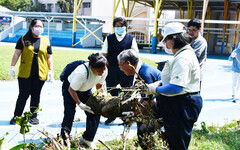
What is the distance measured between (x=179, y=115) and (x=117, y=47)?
8.71 feet

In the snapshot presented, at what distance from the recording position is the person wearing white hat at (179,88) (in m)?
2.40

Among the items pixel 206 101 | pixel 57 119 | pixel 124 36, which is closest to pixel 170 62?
pixel 124 36

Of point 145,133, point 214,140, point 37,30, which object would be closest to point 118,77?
point 37,30

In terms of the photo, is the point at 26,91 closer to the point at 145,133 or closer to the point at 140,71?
the point at 140,71

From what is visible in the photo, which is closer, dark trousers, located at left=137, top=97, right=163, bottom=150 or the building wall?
dark trousers, located at left=137, top=97, right=163, bottom=150

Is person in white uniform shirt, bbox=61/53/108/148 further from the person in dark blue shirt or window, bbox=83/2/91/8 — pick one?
window, bbox=83/2/91/8

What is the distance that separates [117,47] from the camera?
5039mm

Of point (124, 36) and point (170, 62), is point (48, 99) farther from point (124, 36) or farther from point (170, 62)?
point (170, 62)

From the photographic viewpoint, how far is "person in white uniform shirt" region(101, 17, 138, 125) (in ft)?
16.5

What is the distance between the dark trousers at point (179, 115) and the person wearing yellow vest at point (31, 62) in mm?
2785

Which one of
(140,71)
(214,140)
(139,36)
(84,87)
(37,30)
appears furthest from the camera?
(139,36)

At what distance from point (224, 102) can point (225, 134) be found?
350cm

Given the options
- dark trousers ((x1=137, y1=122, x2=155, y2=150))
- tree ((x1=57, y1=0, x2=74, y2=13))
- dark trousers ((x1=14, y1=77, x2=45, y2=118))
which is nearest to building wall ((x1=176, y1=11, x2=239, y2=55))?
tree ((x1=57, y1=0, x2=74, y2=13))

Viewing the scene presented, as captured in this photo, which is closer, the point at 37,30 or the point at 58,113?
the point at 37,30
